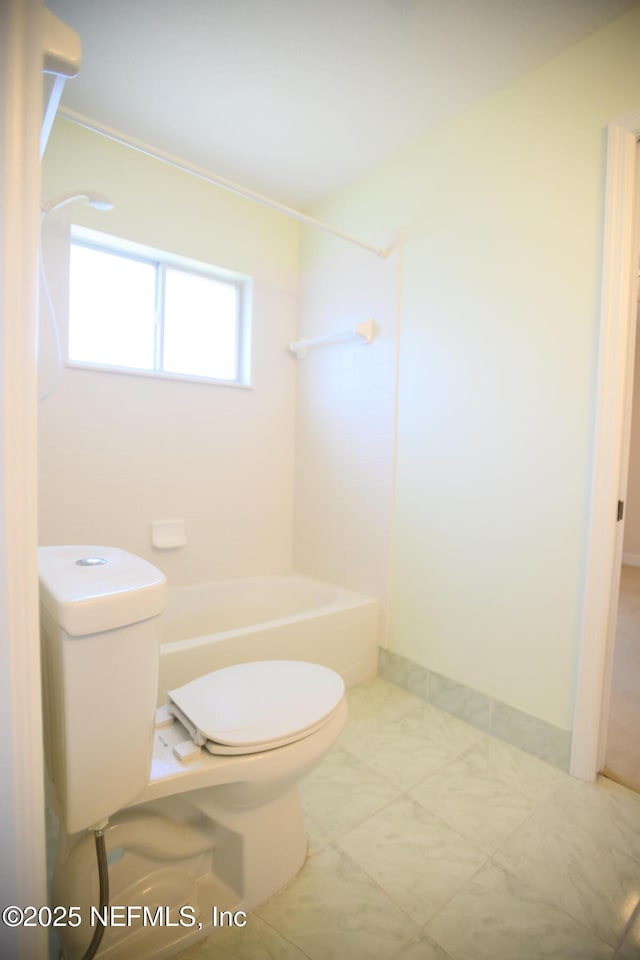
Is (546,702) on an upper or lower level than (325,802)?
upper

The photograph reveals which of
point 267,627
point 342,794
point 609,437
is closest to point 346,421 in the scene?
point 267,627

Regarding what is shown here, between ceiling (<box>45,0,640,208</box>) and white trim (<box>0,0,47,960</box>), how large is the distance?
3.96ft

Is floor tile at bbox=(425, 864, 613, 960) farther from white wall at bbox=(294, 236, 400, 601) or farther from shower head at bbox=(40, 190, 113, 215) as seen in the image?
shower head at bbox=(40, 190, 113, 215)

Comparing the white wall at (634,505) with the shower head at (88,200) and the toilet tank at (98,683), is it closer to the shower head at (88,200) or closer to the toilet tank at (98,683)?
the shower head at (88,200)

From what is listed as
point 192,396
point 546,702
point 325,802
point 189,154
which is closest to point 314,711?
point 325,802

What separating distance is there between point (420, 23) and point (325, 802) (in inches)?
96.1

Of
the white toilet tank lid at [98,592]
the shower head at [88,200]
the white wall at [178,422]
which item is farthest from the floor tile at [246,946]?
the shower head at [88,200]

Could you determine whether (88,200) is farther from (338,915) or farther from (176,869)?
(338,915)

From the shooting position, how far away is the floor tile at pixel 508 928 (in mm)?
957

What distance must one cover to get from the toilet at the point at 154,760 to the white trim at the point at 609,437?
2.94ft

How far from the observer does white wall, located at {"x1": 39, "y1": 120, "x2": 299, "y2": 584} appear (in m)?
1.94

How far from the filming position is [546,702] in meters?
1.59

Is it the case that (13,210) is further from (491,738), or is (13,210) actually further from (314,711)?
(491,738)

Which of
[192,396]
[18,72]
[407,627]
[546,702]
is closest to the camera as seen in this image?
[18,72]
